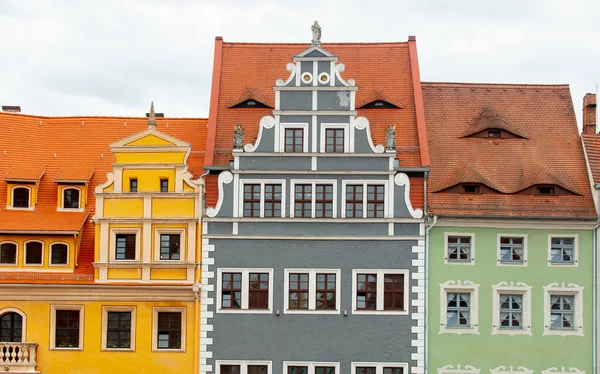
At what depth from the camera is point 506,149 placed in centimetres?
3825

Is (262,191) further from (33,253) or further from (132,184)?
(33,253)

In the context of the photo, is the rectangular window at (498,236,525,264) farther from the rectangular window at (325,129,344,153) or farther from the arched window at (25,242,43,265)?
the arched window at (25,242,43,265)

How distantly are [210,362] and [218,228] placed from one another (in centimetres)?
491

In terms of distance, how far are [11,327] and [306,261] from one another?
1118 cm

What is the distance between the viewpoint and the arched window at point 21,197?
123 ft

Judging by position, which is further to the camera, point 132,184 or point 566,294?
point 132,184

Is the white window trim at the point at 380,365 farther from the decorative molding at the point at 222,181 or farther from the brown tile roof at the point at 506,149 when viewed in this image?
the decorative molding at the point at 222,181

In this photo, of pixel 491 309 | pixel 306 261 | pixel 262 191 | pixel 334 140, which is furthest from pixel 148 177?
pixel 491 309

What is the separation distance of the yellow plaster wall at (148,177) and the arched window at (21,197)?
414 centimetres

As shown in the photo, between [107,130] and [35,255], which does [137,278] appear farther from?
[107,130]

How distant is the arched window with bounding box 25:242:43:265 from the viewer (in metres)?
36.4

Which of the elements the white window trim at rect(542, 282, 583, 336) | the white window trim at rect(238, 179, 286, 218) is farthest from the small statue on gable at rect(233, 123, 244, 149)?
the white window trim at rect(542, 282, 583, 336)

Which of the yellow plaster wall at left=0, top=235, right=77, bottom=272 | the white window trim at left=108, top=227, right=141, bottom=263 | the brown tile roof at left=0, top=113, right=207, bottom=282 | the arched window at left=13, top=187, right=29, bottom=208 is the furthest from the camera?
the arched window at left=13, top=187, right=29, bottom=208

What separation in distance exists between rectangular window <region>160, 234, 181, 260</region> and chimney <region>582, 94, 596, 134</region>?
17484mm
